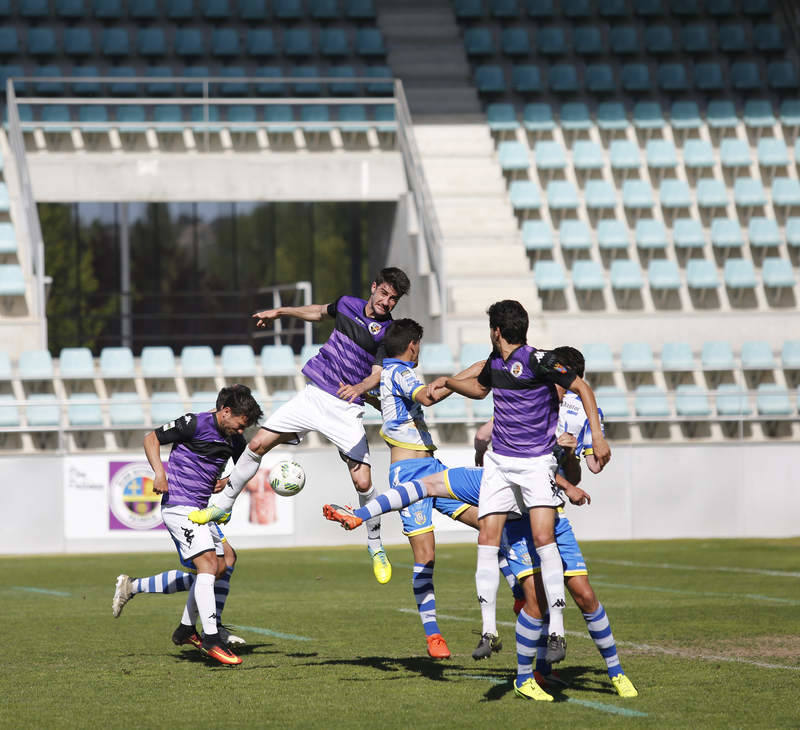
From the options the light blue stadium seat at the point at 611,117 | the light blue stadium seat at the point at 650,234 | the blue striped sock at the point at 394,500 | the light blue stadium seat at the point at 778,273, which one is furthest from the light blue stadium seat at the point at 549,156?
the blue striped sock at the point at 394,500

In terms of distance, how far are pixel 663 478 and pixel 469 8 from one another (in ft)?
44.1

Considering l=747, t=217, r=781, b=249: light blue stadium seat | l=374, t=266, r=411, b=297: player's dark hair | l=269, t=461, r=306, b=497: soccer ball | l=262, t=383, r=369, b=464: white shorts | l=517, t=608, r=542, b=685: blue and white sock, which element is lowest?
l=517, t=608, r=542, b=685: blue and white sock

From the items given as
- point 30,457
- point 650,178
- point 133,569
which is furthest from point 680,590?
point 650,178

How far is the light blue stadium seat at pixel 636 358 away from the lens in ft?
77.2

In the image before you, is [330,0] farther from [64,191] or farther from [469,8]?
[64,191]

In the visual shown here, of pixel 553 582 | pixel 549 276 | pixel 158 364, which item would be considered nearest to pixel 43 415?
pixel 158 364

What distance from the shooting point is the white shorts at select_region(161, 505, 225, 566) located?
351 inches

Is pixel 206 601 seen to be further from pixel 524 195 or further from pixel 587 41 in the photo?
pixel 587 41

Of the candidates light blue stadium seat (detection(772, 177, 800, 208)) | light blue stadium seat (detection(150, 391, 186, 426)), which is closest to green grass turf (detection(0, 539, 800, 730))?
light blue stadium seat (detection(150, 391, 186, 426))

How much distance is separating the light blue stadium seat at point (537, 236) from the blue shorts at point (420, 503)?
1732 cm

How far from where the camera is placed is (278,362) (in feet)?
74.6

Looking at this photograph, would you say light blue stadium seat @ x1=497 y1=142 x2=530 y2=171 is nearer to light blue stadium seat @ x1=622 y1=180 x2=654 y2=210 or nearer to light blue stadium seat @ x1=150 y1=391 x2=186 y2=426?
light blue stadium seat @ x1=622 y1=180 x2=654 y2=210

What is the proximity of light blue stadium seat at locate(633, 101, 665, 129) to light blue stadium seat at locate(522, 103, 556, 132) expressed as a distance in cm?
176

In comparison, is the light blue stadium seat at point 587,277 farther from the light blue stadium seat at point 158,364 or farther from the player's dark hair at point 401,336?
the player's dark hair at point 401,336
